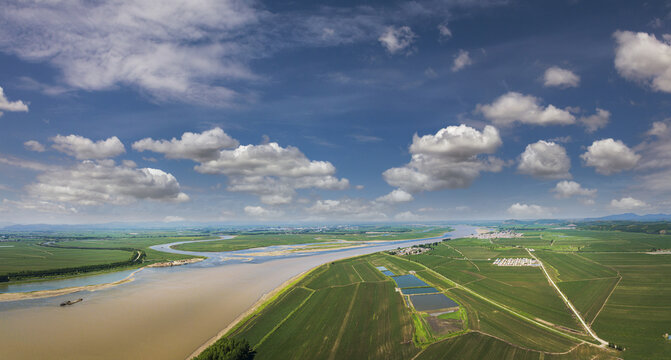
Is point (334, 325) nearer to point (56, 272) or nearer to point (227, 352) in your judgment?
point (227, 352)

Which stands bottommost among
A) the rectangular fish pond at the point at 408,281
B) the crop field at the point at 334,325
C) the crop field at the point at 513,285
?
the rectangular fish pond at the point at 408,281

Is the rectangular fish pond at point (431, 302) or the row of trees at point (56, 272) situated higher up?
the row of trees at point (56, 272)

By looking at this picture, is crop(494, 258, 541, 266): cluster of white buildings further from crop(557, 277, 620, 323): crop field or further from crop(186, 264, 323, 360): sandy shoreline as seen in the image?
crop(186, 264, 323, 360): sandy shoreline

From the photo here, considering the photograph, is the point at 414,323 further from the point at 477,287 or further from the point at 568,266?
Result: the point at 568,266

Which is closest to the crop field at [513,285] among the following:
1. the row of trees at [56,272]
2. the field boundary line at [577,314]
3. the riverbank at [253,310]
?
the field boundary line at [577,314]

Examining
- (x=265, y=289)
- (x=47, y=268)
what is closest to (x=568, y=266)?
(x=265, y=289)

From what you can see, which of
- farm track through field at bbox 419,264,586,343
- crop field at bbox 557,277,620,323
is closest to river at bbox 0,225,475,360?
farm track through field at bbox 419,264,586,343

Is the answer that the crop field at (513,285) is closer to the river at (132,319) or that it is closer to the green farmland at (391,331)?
the green farmland at (391,331)
